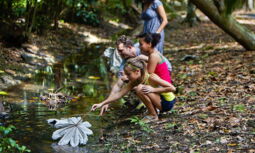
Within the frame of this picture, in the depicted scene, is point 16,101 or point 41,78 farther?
point 41,78

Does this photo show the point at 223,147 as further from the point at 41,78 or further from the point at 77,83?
the point at 41,78

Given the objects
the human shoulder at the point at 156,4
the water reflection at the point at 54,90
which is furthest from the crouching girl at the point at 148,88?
the human shoulder at the point at 156,4

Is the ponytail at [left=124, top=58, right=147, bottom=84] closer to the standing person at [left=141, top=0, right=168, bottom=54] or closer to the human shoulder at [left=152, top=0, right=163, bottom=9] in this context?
the standing person at [left=141, top=0, right=168, bottom=54]

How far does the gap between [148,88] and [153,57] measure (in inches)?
16.1

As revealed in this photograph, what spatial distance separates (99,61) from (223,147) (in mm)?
7895

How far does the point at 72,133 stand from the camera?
455 cm

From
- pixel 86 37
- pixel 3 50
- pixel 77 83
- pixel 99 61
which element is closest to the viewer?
pixel 77 83

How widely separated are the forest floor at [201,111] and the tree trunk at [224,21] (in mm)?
300

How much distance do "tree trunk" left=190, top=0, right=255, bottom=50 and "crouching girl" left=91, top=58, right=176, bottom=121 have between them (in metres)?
4.33

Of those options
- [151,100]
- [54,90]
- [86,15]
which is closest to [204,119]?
[151,100]

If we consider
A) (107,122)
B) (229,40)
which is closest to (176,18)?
(229,40)

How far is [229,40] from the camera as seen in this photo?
1322 centimetres

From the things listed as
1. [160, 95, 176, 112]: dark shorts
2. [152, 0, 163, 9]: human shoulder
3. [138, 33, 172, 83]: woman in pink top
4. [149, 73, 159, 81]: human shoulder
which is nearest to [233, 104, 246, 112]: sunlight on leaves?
[160, 95, 176, 112]: dark shorts

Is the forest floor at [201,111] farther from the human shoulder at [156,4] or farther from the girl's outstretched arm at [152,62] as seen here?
the human shoulder at [156,4]
